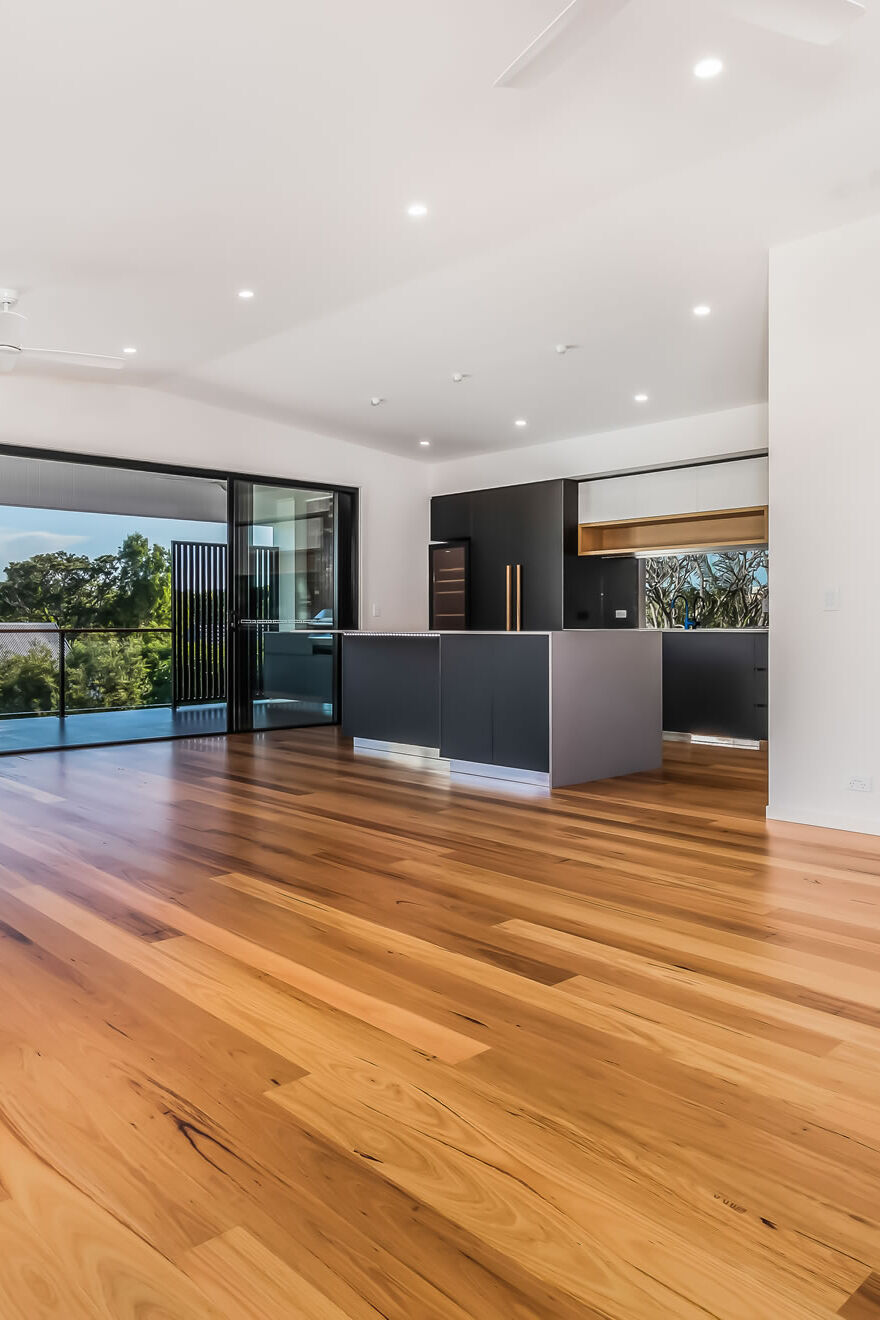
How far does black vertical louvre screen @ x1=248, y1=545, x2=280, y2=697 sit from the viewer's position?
26.0ft

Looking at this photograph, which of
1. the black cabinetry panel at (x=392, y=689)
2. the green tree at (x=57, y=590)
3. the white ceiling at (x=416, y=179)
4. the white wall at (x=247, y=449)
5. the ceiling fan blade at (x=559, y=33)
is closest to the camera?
the ceiling fan blade at (x=559, y=33)

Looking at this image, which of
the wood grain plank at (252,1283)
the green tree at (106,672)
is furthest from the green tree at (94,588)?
the wood grain plank at (252,1283)

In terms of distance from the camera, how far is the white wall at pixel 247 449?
665cm

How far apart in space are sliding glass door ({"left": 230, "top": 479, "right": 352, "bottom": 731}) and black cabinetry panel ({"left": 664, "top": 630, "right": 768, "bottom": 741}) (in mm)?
2930

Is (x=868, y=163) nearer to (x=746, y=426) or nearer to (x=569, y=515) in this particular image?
(x=746, y=426)

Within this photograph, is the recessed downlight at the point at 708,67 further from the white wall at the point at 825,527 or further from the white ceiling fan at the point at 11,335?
the white ceiling fan at the point at 11,335

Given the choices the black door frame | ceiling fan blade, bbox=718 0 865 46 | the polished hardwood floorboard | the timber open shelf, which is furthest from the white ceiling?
the polished hardwood floorboard

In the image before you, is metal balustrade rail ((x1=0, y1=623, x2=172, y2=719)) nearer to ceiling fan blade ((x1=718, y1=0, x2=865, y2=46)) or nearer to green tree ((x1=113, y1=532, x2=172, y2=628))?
green tree ((x1=113, y1=532, x2=172, y2=628))

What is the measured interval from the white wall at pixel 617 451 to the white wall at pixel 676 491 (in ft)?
0.37

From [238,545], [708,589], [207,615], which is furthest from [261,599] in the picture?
[708,589]

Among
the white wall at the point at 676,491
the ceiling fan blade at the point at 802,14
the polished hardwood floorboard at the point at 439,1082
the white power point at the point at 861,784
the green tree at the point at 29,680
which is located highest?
the ceiling fan blade at the point at 802,14

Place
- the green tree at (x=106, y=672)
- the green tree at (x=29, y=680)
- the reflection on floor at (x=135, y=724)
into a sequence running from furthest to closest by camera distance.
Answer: the green tree at (x=106, y=672), the green tree at (x=29, y=680), the reflection on floor at (x=135, y=724)

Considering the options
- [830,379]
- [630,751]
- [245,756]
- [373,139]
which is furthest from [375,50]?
[245,756]

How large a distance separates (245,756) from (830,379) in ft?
14.2
